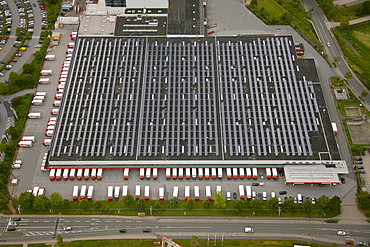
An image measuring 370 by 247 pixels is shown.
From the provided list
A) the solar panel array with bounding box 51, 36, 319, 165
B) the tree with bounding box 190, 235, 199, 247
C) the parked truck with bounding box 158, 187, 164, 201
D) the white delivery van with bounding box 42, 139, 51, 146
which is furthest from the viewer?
the white delivery van with bounding box 42, 139, 51, 146

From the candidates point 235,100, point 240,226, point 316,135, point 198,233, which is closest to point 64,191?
point 198,233

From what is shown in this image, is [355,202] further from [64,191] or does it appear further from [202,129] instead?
[64,191]

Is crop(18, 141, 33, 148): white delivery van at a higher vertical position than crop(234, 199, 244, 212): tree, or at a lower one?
higher

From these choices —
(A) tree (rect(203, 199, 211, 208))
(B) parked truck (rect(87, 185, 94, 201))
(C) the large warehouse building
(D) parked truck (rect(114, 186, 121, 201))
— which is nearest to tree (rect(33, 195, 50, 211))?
(B) parked truck (rect(87, 185, 94, 201))

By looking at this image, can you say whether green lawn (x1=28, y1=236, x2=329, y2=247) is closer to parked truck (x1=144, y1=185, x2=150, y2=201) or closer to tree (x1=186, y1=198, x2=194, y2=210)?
tree (x1=186, y1=198, x2=194, y2=210)

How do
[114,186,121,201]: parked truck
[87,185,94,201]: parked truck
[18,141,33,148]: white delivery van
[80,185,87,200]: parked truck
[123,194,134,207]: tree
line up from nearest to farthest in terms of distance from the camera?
[123,194,134,207]: tree, [87,185,94,201]: parked truck, [114,186,121,201]: parked truck, [80,185,87,200]: parked truck, [18,141,33,148]: white delivery van

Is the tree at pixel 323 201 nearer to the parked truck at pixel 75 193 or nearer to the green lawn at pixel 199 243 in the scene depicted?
the green lawn at pixel 199 243
